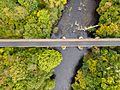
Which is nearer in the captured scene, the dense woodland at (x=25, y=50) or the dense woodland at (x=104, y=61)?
the dense woodland at (x=25, y=50)

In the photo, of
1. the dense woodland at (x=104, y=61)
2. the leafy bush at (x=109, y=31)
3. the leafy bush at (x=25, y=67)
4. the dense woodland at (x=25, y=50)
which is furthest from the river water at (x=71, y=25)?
the leafy bush at (x=25, y=67)

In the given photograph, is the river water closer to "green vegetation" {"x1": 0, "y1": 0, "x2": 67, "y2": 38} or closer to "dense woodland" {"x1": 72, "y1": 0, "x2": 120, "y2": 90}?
"dense woodland" {"x1": 72, "y1": 0, "x2": 120, "y2": 90}

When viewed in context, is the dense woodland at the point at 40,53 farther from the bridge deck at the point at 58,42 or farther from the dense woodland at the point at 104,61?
the bridge deck at the point at 58,42

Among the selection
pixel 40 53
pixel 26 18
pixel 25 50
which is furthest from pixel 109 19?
pixel 25 50

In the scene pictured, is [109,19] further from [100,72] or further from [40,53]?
[40,53]

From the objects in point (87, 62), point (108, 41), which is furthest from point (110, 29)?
point (87, 62)

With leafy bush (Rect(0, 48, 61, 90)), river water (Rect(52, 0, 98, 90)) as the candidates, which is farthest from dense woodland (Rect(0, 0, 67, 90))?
river water (Rect(52, 0, 98, 90))

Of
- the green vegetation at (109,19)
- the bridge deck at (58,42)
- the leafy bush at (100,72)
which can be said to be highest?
the green vegetation at (109,19)
